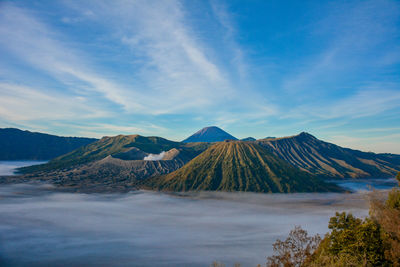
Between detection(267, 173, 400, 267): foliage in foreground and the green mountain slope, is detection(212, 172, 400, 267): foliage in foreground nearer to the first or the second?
detection(267, 173, 400, 267): foliage in foreground

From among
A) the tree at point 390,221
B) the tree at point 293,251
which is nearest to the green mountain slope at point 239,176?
the tree at point 293,251

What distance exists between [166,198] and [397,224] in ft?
364

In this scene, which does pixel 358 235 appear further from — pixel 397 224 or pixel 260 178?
pixel 260 178

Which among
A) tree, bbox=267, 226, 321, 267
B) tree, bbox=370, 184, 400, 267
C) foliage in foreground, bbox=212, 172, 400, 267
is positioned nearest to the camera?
foliage in foreground, bbox=212, 172, 400, 267

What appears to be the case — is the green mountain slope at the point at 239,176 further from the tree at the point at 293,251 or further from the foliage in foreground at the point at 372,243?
the foliage in foreground at the point at 372,243

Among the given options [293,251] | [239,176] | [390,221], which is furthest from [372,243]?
[239,176]

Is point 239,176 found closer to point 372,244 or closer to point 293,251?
point 293,251

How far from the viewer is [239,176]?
153250 mm

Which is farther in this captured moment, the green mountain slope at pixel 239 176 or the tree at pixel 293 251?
the green mountain slope at pixel 239 176

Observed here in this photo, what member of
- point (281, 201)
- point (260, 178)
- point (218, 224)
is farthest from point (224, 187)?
point (218, 224)

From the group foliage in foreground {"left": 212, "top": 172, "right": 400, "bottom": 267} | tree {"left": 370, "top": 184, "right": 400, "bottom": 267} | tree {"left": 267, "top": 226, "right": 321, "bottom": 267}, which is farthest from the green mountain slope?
foliage in foreground {"left": 212, "top": 172, "right": 400, "bottom": 267}

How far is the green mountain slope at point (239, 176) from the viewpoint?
14662 centimetres

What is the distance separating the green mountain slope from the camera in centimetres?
14662

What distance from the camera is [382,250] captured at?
29094 mm
